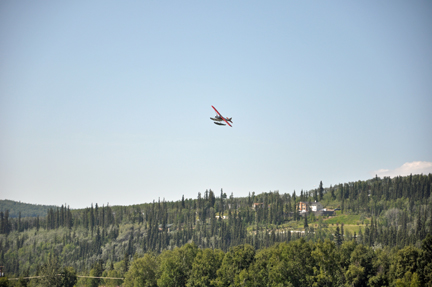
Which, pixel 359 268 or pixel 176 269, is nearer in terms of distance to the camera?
pixel 359 268

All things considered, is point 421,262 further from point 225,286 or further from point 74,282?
point 74,282

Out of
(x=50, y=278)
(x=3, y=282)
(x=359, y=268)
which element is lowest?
(x=50, y=278)

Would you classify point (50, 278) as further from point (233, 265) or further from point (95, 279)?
point (233, 265)

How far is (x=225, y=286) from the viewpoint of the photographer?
123312 mm

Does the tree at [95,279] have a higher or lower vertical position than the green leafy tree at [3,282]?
lower

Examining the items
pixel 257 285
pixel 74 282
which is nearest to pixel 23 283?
pixel 74 282

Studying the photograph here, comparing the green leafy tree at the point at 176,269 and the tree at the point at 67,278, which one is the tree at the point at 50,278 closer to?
the tree at the point at 67,278

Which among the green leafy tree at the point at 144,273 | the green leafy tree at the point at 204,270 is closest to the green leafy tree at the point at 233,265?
the green leafy tree at the point at 204,270

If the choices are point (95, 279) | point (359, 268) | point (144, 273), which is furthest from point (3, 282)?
point (359, 268)

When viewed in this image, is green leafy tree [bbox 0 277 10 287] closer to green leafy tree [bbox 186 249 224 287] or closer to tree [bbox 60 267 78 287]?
tree [bbox 60 267 78 287]

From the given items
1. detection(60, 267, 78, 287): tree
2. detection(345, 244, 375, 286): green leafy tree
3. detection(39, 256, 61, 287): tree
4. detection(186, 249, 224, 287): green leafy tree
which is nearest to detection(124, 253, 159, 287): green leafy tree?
detection(186, 249, 224, 287): green leafy tree

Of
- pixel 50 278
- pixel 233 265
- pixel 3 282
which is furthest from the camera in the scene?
pixel 50 278

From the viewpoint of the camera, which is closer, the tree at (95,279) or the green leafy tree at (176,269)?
the green leafy tree at (176,269)

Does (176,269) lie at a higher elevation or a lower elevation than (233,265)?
lower
